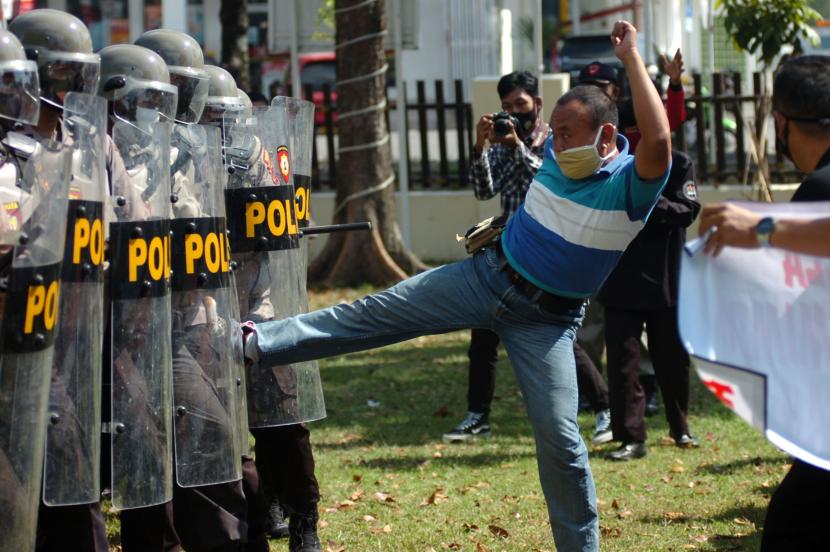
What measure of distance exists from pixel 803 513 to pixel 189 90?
2678mm

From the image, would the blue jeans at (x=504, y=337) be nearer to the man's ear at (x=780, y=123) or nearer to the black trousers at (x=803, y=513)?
the black trousers at (x=803, y=513)

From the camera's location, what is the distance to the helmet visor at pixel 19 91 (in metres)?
3.82

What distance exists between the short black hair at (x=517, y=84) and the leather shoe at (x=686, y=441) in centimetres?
225

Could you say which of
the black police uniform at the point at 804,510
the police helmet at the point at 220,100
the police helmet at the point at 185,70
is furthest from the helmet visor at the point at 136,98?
the black police uniform at the point at 804,510

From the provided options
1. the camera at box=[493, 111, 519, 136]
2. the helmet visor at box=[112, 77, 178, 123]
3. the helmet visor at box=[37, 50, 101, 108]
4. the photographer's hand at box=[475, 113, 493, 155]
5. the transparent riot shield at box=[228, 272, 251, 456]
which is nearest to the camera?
the helmet visor at box=[37, 50, 101, 108]

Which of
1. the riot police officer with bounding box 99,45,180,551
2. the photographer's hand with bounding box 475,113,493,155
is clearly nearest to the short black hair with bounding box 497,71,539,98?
the photographer's hand with bounding box 475,113,493,155

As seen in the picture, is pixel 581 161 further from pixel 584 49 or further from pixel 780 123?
pixel 584 49

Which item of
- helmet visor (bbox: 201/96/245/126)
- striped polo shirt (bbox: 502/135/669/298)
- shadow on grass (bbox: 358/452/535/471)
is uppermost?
helmet visor (bbox: 201/96/245/126)

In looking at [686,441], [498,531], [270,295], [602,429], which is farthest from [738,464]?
[270,295]

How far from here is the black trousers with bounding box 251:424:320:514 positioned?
5.35 metres

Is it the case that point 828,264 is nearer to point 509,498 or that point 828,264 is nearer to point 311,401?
point 311,401

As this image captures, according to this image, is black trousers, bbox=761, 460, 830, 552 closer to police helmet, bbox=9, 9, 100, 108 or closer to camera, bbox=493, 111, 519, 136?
police helmet, bbox=9, 9, 100, 108

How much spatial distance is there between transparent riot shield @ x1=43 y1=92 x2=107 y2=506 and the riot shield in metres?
1.12

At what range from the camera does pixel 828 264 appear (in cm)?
360
